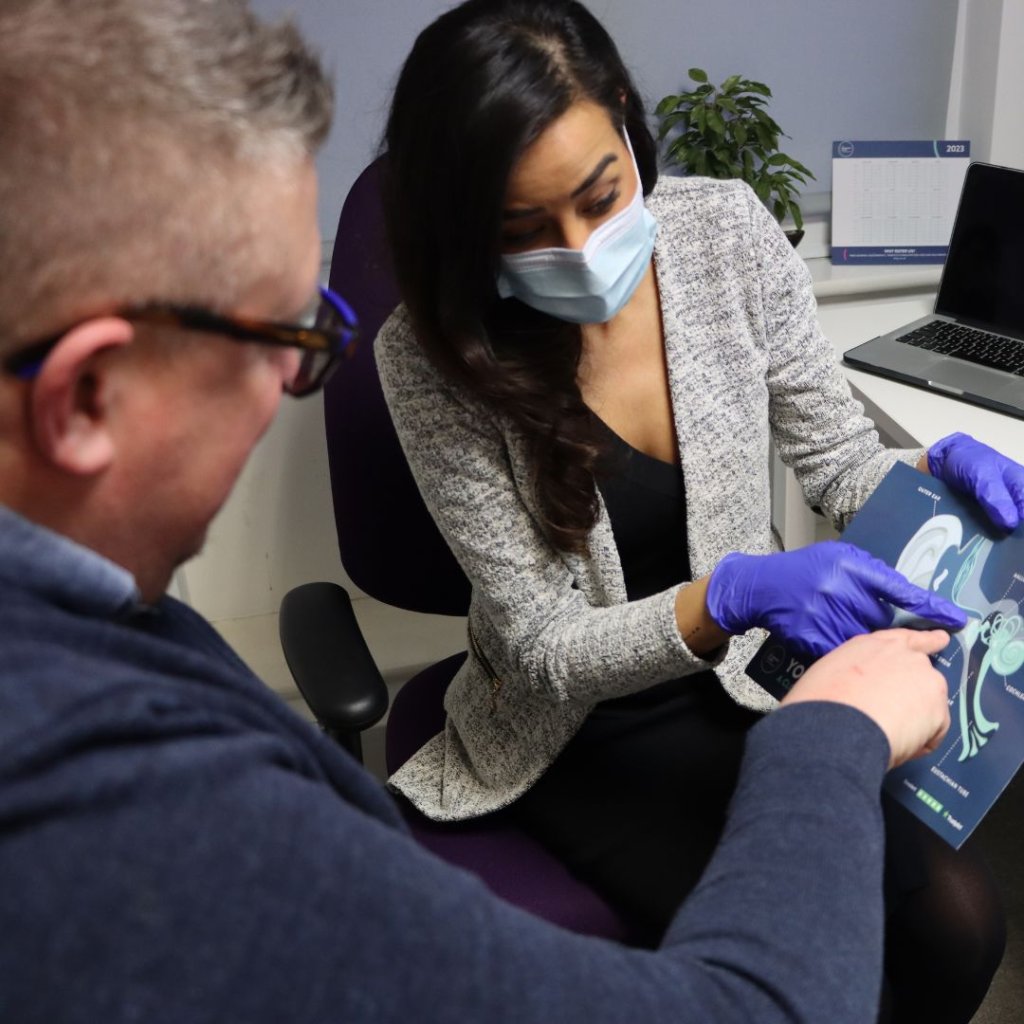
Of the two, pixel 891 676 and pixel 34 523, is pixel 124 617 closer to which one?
pixel 34 523

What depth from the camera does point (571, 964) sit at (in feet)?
1.59

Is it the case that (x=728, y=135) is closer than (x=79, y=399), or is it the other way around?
(x=79, y=399)

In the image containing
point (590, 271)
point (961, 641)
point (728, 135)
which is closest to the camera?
point (961, 641)

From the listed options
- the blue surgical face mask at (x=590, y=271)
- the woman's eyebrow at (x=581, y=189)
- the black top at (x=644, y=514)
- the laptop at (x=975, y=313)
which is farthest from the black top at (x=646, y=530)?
the laptop at (x=975, y=313)

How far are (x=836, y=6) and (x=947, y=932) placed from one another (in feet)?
5.08

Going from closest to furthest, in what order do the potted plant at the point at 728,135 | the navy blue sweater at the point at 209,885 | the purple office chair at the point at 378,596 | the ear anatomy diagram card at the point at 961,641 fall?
the navy blue sweater at the point at 209,885 < the ear anatomy diagram card at the point at 961,641 < the purple office chair at the point at 378,596 < the potted plant at the point at 728,135

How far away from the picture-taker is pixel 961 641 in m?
0.91

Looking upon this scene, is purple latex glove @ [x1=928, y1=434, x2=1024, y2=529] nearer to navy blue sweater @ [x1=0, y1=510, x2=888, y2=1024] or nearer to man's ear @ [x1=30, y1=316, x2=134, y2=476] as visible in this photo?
navy blue sweater @ [x1=0, y1=510, x2=888, y2=1024]

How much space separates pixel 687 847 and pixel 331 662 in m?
0.41

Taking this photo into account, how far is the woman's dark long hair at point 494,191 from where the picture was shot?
0.94 meters

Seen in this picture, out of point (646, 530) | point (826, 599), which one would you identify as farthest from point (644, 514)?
point (826, 599)

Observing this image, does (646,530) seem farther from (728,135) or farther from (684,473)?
(728,135)

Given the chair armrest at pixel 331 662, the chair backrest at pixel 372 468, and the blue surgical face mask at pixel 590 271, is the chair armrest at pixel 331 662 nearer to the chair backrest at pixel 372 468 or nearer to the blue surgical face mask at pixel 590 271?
the chair backrest at pixel 372 468

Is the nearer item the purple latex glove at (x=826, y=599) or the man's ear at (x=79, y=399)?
the man's ear at (x=79, y=399)
